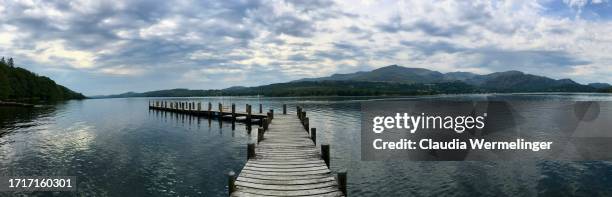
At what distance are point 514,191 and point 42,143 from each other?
1555 inches

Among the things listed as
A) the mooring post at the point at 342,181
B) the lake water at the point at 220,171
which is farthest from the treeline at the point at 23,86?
the mooring post at the point at 342,181

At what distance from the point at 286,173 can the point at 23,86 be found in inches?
6873

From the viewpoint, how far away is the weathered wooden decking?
49.9 feet

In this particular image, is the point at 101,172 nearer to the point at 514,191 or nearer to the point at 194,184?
the point at 194,184

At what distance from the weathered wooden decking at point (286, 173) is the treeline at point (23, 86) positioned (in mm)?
142419

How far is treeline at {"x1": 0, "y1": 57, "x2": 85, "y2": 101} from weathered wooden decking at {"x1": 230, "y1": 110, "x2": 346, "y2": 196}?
14242 centimetres

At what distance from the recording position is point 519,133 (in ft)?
152

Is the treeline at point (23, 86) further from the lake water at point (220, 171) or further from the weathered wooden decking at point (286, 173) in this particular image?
the weathered wooden decking at point (286, 173)

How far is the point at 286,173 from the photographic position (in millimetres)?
17641

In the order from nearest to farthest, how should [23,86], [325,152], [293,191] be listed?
1. [293,191]
2. [325,152]
3. [23,86]

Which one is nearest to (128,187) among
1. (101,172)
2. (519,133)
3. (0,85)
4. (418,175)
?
(101,172)

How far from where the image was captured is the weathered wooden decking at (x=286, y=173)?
49.9ft

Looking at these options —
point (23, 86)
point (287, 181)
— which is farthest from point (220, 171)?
point (23, 86)

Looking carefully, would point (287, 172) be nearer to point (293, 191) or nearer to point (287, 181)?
point (287, 181)
